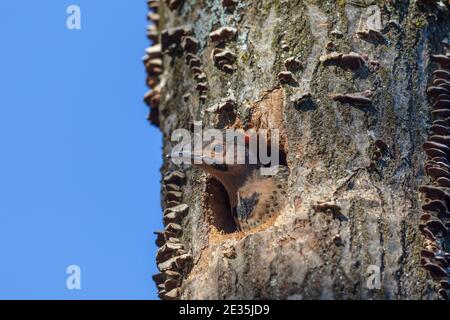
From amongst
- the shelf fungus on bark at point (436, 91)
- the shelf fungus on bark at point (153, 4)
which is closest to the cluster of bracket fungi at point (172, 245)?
the shelf fungus on bark at point (436, 91)

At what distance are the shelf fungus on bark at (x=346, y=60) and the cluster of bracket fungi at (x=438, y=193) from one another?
Answer: 0.46 metres

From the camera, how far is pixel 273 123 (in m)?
6.29

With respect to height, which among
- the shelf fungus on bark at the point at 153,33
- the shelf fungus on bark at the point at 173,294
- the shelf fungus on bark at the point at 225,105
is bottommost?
the shelf fungus on bark at the point at 173,294

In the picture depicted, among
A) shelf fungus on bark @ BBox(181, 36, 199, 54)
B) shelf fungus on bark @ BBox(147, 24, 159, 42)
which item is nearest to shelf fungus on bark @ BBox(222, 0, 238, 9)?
shelf fungus on bark @ BBox(181, 36, 199, 54)

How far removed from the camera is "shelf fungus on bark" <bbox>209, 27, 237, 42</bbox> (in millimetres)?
6793

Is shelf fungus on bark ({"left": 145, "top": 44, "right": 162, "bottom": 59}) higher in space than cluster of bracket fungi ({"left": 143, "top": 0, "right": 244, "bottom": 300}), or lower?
higher

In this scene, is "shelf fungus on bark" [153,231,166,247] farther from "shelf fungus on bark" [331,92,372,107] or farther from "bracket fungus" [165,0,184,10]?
"bracket fungus" [165,0,184,10]

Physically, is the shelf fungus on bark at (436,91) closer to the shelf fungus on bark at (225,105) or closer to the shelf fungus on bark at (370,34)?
the shelf fungus on bark at (370,34)

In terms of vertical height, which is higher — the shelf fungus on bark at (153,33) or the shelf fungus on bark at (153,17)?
the shelf fungus on bark at (153,17)

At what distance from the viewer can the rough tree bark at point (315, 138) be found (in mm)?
5602

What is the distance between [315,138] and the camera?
607cm

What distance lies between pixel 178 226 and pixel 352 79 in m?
1.40

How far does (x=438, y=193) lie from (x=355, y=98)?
746mm

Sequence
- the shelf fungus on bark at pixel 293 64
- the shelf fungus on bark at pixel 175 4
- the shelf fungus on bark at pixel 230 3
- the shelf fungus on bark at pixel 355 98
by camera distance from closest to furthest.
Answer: the shelf fungus on bark at pixel 355 98 < the shelf fungus on bark at pixel 293 64 < the shelf fungus on bark at pixel 230 3 < the shelf fungus on bark at pixel 175 4
